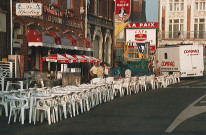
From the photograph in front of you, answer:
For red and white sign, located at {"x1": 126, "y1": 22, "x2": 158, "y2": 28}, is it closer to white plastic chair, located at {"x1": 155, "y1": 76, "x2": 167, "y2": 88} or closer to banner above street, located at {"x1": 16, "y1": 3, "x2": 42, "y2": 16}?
white plastic chair, located at {"x1": 155, "y1": 76, "x2": 167, "y2": 88}

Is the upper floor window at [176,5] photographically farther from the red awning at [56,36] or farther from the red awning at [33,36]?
the red awning at [33,36]

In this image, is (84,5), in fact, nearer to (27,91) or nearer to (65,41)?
(65,41)

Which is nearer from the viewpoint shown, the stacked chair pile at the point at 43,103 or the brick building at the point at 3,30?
the stacked chair pile at the point at 43,103

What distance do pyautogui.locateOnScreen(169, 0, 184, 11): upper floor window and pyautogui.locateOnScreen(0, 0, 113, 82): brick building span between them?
78.7 feet

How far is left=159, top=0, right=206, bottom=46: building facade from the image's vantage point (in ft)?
200

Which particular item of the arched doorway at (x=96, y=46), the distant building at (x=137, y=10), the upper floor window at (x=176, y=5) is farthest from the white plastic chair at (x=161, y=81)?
the distant building at (x=137, y=10)

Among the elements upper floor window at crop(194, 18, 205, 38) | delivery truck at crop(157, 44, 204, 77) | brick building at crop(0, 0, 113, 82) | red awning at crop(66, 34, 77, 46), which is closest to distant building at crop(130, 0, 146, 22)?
upper floor window at crop(194, 18, 205, 38)

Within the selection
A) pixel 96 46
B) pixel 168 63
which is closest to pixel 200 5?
pixel 168 63

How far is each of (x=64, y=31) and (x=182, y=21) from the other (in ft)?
119

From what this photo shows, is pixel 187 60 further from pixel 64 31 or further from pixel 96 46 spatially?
pixel 64 31

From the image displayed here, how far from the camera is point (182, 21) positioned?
205ft

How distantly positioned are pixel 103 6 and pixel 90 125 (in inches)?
1127

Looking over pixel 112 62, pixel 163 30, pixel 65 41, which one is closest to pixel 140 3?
pixel 163 30

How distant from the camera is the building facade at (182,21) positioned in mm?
61062
